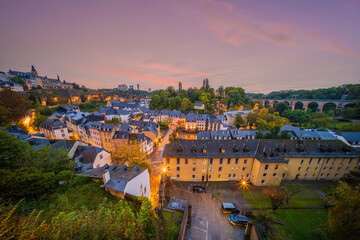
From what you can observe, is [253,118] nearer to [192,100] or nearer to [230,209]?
[192,100]

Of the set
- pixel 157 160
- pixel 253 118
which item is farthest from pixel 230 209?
pixel 253 118

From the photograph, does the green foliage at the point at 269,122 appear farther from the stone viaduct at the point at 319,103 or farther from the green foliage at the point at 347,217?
the stone viaduct at the point at 319,103

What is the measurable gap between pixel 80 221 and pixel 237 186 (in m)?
23.3

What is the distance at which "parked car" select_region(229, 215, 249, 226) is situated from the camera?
14.7 meters

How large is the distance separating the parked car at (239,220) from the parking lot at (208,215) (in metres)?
0.49

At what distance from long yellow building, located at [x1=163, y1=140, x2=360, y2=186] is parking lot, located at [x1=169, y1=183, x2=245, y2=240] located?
281 cm

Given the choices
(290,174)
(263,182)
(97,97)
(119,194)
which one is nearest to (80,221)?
(119,194)

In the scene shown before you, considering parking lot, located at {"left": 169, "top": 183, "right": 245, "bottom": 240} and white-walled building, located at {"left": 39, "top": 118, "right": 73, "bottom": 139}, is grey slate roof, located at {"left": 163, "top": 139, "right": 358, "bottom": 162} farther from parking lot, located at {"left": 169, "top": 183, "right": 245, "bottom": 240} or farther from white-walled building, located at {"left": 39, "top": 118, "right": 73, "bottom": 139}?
white-walled building, located at {"left": 39, "top": 118, "right": 73, "bottom": 139}

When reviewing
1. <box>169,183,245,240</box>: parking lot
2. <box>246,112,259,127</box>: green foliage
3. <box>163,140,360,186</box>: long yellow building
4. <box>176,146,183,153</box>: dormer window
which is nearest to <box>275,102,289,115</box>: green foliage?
<box>246,112,259,127</box>: green foliage

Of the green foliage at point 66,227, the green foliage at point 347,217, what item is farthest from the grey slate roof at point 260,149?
the green foliage at point 66,227

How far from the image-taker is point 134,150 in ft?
71.4

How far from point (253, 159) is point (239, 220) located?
1088cm

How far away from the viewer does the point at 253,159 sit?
71.6 ft

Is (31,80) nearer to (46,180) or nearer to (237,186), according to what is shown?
(46,180)
